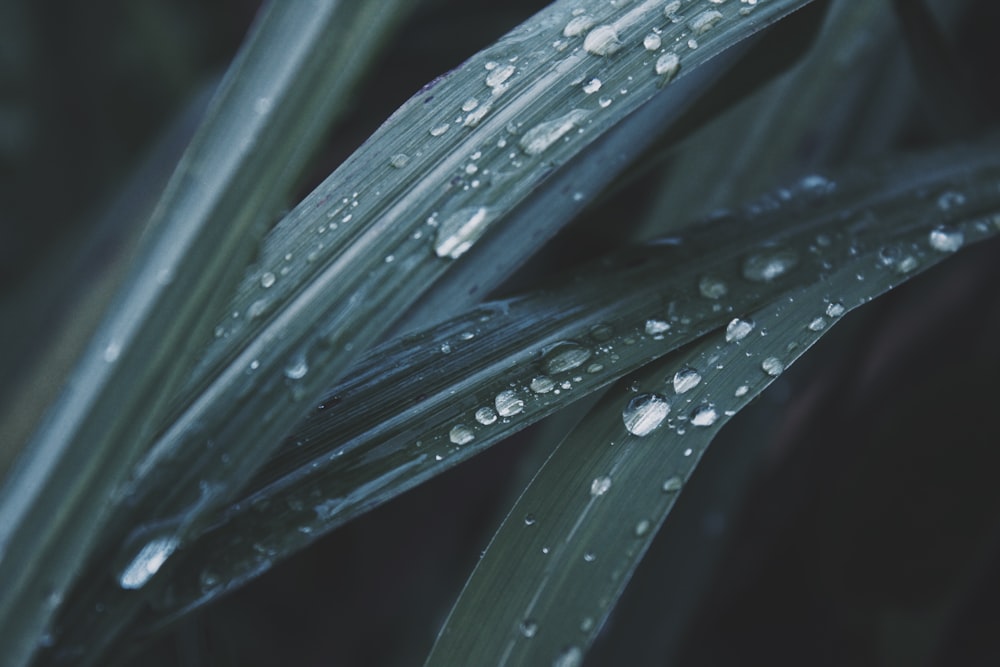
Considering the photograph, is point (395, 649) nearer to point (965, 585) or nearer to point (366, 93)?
point (965, 585)

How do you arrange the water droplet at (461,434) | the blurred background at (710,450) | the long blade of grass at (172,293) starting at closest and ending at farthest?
the long blade of grass at (172,293) < the water droplet at (461,434) < the blurred background at (710,450)

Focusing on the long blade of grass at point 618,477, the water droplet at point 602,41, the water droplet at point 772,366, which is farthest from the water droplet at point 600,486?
the water droplet at point 602,41

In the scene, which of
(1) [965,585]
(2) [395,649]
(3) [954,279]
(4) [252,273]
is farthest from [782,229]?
(2) [395,649]

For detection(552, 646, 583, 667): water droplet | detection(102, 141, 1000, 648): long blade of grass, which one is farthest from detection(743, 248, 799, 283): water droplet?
detection(552, 646, 583, 667): water droplet

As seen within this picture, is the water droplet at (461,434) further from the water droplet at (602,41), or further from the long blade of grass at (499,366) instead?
the water droplet at (602,41)

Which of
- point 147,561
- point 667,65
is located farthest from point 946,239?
point 147,561

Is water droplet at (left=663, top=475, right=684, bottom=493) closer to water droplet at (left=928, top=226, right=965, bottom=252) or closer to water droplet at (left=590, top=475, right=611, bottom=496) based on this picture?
water droplet at (left=590, top=475, right=611, bottom=496)
